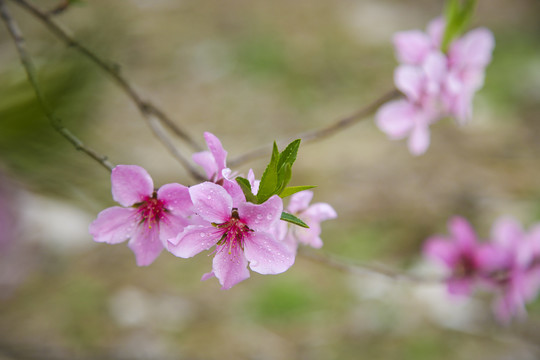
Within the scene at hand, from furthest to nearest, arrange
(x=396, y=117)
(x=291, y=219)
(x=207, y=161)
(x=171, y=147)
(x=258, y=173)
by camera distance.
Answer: (x=258, y=173), (x=396, y=117), (x=171, y=147), (x=207, y=161), (x=291, y=219)

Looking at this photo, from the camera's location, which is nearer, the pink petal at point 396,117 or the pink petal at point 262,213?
the pink petal at point 262,213

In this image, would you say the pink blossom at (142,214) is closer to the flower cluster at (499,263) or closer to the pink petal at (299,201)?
the pink petal at (299,201)

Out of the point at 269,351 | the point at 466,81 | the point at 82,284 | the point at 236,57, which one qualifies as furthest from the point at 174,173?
the point at 466,81

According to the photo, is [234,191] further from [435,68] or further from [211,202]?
[435,68]

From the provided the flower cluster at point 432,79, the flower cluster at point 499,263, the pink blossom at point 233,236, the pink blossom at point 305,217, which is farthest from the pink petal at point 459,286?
the pink blossom at point 233,236

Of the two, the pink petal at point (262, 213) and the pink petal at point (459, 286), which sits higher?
the pink petal at point (459, 286)

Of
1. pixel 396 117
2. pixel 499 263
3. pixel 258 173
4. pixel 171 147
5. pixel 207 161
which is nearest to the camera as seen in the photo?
pixel 207 161

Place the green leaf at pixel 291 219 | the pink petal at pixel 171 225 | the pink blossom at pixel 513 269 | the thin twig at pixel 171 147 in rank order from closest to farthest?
the green leaf at pixel 291 219 < the pink petal at pixel 171 225 < the thin twig at pixel 171 147 < the pink blossom at pixel 513 269

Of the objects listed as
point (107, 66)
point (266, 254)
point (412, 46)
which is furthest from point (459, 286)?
point (107, 66)
